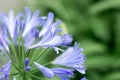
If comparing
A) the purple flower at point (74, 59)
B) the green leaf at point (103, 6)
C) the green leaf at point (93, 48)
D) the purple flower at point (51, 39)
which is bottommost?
the purple flower at point (74, 59)

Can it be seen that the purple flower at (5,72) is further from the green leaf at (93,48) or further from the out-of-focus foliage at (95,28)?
the green leaf at (93,48)

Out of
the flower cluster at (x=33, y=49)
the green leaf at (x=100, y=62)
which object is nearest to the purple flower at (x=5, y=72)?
the flower cluster at (x=33, y=49)

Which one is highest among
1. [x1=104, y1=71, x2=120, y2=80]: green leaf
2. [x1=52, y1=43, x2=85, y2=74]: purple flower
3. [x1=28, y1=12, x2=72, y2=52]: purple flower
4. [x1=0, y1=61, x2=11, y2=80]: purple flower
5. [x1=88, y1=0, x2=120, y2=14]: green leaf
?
[x1=88, y1=0, x2=120, y2=14]: green leaf

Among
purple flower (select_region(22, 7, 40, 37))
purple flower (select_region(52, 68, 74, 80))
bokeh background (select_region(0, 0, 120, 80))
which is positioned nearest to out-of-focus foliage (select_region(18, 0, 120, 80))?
bokeh background (select_region(0, 0, 120, 80))

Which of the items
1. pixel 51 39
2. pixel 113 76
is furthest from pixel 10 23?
pixel 113 76

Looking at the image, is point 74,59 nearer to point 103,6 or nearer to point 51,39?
point 51,39

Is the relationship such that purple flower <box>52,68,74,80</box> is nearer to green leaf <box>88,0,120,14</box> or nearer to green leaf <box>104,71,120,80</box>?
green leaf <box>104,71,120,80</box>

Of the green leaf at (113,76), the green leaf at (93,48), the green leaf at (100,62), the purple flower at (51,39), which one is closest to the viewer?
the purple flower at (51,39)

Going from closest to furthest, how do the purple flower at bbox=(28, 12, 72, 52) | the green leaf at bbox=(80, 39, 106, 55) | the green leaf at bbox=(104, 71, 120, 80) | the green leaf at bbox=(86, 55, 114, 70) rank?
the purple flower at bbox=(28, 12, 72, 52), the green leaf at bbox=(104, 71, 120, 80), the green leaf at bbox=(86, 55, 114, 70), the green leaf at bbox=(80, 39, 106, 55)
